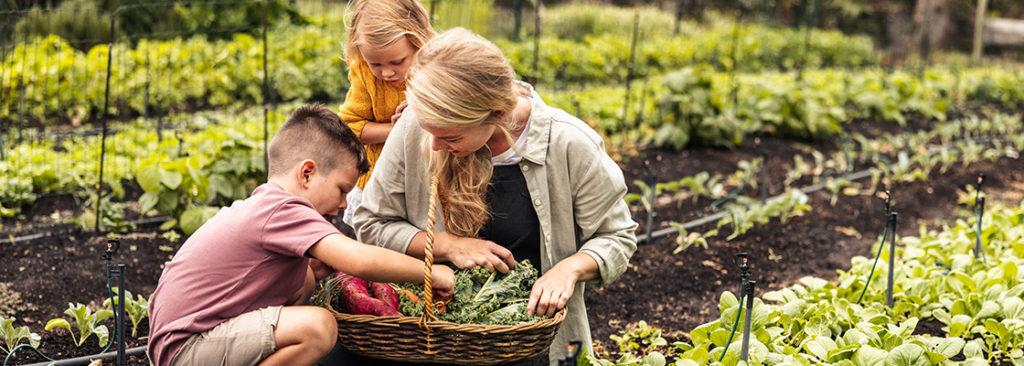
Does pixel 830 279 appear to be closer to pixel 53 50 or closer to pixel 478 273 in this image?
pixel 478 273

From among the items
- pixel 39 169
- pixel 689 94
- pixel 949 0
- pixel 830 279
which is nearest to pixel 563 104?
pixel 689 94

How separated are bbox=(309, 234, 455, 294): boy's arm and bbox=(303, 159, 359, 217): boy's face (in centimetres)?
19

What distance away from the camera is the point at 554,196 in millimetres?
2348

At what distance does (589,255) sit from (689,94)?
4.24 meters

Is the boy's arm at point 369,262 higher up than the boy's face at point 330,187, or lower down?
lower down

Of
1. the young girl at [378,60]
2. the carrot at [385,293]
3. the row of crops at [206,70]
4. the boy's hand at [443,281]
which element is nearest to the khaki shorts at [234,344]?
the carrot at [385,293]

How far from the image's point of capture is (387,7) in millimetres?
2645

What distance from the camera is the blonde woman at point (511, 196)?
7.02 ft

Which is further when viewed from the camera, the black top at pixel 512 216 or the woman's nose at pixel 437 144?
Answer: the black top at pixel 512 216

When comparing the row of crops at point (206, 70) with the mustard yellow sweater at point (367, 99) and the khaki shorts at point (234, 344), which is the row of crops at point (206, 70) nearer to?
the mustard yellow sweater at point (367, 99)

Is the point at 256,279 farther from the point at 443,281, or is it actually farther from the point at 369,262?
the point at 443,281

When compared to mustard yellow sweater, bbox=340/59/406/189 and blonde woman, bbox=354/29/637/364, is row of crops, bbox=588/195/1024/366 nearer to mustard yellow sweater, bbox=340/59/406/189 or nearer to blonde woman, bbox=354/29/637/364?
blonde woman, bbox=354/29/637/364

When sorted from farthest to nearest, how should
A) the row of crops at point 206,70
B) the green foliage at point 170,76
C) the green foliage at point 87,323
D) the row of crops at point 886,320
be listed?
1. the green foliage at point 170,76
2. the row of crops at point 206,70
3. the green foliage at point 87,323
4. the row of crops at point 886,320

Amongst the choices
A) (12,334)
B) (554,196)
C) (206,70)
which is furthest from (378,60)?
(206,70)
